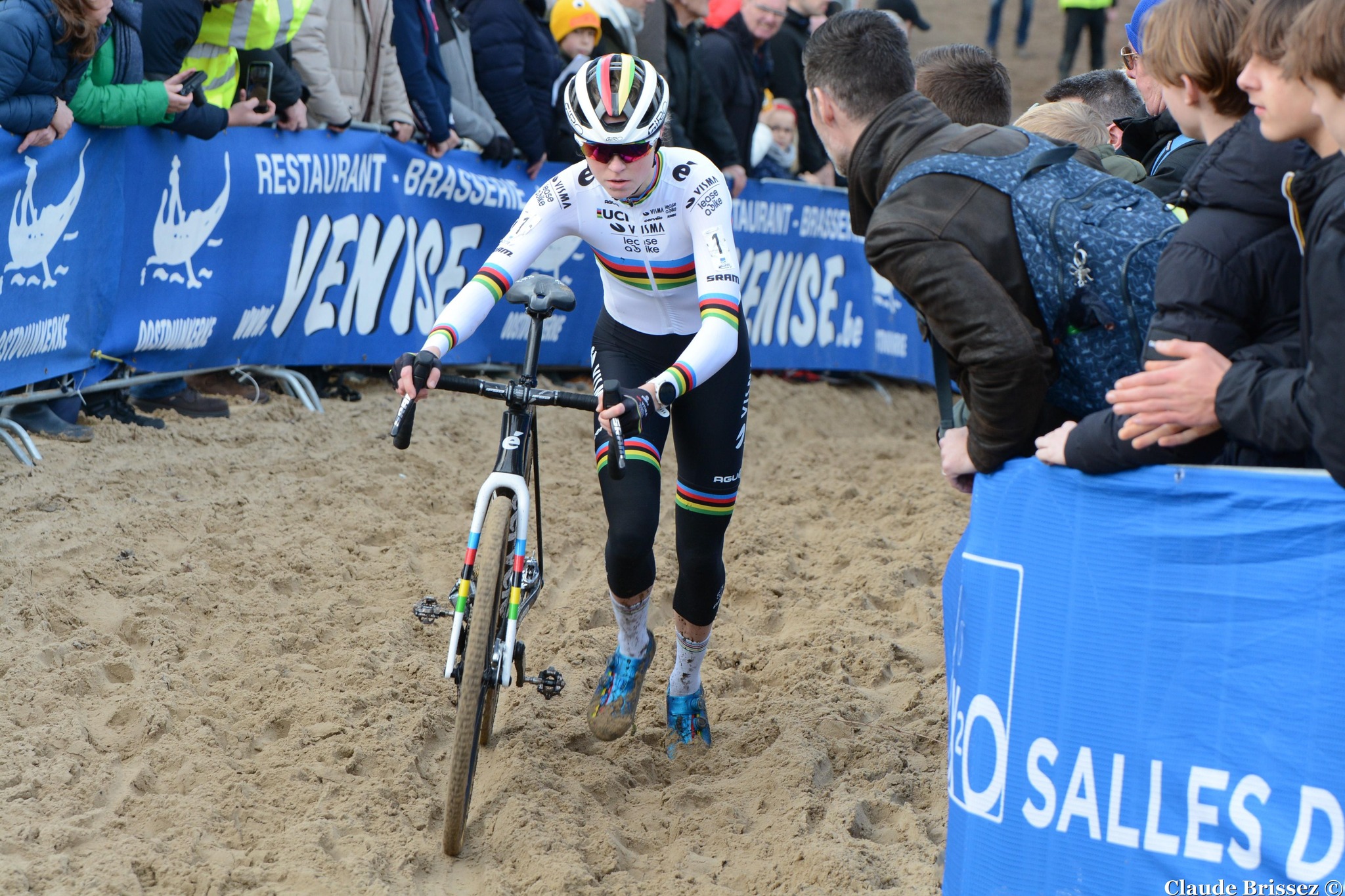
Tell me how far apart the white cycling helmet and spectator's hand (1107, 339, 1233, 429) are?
2038 mm

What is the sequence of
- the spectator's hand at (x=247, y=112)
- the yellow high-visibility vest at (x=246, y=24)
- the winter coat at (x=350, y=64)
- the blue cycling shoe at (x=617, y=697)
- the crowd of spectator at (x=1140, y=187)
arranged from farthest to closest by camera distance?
1. the winter coat at (x=350, y=64)
2. the spectator's hand at (x=247, y=112)
3. the yellow high-visibility vest at (x=246, y=24)
4. the blue cycling shoe at (x=617, y=697)
5. the crowd of spectator at (x=1140, y=187)

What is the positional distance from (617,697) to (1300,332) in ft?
9.41

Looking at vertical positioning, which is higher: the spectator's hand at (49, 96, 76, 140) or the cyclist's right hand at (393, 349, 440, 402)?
the spectator's hand at (49, 96, 76, 140)

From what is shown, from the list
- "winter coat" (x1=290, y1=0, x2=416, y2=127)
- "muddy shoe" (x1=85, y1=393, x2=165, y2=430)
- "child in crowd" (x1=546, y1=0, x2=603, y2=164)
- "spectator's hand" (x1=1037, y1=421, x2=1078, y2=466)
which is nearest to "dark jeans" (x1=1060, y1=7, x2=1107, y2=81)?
"child in crowd" (x1=546, y1=0, x2=603, y2=164)

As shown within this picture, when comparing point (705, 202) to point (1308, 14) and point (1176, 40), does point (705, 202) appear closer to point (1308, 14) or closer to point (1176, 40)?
point (1176, 40)

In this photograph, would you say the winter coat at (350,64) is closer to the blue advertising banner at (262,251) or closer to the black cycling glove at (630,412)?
the blue advertising banner at (262,251)

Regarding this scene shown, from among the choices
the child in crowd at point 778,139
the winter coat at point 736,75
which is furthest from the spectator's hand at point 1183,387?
the child in crowd at point 778,139

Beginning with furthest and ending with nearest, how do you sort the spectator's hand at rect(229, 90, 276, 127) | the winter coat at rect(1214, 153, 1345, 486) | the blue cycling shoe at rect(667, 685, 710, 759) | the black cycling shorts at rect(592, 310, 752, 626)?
the spectator's hand at rect(229, 90, 276, 127) → the blue cycling shoe at rect(667, 685, 710, 759) → the black cycling shorts at rect(592, 310, 752, 626) → the winter coat at rect(1214, 153, 1345, 486)

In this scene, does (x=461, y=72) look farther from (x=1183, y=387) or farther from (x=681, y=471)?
(x=1183, y=387)

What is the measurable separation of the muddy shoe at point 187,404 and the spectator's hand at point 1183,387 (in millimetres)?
5881

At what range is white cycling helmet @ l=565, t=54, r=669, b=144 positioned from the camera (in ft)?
13.3

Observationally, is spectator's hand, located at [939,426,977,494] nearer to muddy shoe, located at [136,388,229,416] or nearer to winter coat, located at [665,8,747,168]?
muddy shoe, located at [136,388,229,416]

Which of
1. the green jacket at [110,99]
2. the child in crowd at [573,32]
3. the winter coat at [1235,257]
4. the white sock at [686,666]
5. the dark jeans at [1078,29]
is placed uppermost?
the dark jeans at [1078,29]

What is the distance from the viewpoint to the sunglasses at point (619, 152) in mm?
4086
